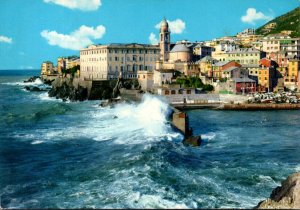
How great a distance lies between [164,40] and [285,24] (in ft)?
200

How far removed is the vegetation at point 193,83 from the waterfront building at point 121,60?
14.7m

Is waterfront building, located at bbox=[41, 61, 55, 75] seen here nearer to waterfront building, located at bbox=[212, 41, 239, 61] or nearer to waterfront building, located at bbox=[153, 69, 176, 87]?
waterfront building, located at bbox=[212, 41, 239, 61]

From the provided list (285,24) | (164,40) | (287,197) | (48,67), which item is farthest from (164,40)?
(287,197)

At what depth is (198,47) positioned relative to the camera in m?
Result: 90.8

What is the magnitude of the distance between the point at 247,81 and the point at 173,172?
153 feet

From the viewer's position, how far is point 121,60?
81.8 meters

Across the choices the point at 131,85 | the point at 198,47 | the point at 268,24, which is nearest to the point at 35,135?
the point at 131,85

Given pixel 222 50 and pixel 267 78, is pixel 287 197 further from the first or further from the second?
pixel 222 50

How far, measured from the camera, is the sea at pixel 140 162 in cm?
1753

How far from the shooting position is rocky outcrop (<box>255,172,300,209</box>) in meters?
14.8

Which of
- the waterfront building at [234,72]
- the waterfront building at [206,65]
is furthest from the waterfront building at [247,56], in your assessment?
the waterfront building at [234,72]

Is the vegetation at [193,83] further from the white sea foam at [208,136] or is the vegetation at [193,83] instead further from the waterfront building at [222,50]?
the white sea foam at [208,136]

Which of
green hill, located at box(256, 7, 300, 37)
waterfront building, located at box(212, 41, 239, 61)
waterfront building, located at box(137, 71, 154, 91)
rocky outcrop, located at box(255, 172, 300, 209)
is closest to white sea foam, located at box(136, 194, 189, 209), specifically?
rocky outcrop, located at box(255, 172, 300, 209)

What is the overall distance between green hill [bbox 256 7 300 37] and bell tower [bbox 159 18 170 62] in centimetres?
4688
